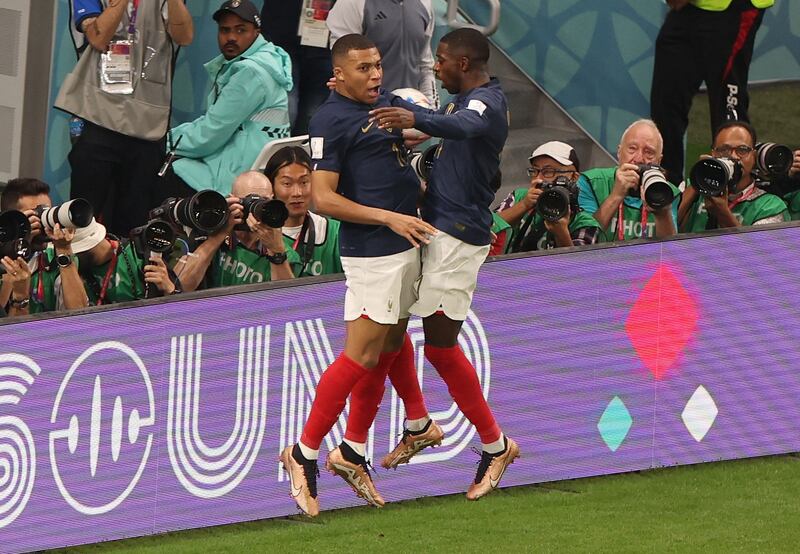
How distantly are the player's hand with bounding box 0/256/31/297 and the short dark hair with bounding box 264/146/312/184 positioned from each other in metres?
1.44

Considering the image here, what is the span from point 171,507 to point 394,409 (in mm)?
1303

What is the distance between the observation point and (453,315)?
8.25 m

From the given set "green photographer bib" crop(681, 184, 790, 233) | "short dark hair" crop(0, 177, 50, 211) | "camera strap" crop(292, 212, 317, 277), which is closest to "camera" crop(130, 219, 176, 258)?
"short dark hair" crop(0, 177, 50, 211)

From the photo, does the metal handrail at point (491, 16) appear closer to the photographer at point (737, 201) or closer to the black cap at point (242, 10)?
the black cap at point (242, 10)

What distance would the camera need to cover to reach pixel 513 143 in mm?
12898

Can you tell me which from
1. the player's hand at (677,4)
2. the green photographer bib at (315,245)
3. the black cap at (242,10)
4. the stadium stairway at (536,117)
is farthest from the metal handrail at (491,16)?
the green photographer bib at (315,245)

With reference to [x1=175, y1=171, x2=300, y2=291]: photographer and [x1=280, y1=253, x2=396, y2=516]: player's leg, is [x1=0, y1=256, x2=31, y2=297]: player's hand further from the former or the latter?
[x1=280, y1=253, x2=396, y2=516]: player's leg

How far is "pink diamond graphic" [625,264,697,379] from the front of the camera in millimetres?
10664

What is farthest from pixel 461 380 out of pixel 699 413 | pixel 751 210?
pixel 751 210

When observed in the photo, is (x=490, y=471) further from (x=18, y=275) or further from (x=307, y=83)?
(x=307, y=83)

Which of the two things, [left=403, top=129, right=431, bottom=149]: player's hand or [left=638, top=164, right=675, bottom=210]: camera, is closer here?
[left=403, top=129, right=431, bottom=149]: player's hand

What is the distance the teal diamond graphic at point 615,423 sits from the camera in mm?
10688

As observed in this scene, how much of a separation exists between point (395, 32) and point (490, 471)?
3.65 m

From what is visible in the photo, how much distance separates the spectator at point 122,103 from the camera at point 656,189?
288 centimetres
